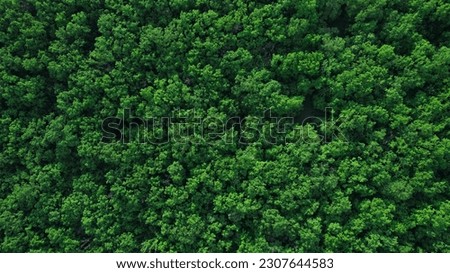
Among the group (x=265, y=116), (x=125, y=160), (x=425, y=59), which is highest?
(x=425, y=59)

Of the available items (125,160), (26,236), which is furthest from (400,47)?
(26,236)

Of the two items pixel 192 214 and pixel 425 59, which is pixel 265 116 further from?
pixel 425 59

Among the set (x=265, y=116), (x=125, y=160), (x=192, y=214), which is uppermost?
(x=265, y=116)

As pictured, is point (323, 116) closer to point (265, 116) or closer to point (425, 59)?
point (265, 116)

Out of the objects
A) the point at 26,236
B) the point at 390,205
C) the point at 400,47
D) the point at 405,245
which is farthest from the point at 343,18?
the point at 26,236

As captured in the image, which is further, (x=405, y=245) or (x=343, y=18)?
(x=343, y=18)

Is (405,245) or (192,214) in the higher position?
(192,214)
